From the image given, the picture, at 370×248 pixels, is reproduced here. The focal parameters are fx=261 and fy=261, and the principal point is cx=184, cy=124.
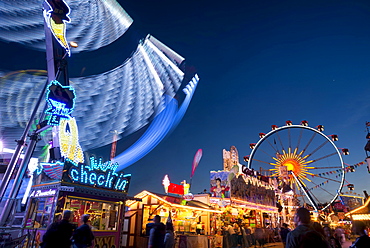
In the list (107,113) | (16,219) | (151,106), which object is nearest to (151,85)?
(151,106)

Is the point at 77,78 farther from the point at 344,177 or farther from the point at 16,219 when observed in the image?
the point at 344,177

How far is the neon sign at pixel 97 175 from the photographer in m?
10.8

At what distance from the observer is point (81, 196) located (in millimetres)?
10961

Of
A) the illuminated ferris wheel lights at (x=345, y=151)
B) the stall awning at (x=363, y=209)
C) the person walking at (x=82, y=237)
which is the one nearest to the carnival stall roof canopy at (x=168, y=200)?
the stall awning at (x=363, y=209)

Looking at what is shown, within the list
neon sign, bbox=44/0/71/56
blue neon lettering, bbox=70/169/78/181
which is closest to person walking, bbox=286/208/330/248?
blue neon lettering, bbox=70/169/78/181

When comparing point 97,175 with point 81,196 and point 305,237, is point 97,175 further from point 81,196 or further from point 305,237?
point 305,237

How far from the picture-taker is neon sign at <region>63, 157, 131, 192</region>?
1079cm

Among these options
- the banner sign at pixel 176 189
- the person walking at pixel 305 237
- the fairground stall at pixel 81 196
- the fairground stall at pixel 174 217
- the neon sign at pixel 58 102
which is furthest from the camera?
the banner sign at pixel 176 189

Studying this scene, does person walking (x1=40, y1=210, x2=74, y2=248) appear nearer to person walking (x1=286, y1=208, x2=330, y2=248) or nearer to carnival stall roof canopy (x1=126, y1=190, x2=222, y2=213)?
person walking (x1=286, y1=208, x2=330, y2=248)

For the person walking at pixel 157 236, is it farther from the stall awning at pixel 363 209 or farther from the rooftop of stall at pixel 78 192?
the stall awning at pixel 363 209

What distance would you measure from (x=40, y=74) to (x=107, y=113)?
7.71 meters

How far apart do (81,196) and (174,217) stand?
6.70 metres

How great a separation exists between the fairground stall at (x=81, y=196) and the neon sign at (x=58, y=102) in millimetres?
3139

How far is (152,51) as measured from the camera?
84.8ft
